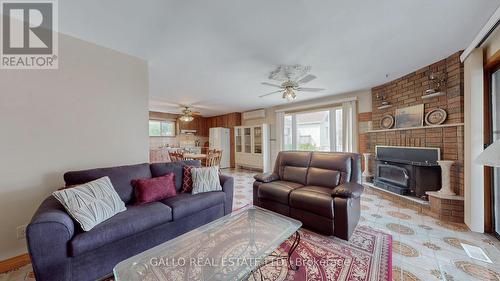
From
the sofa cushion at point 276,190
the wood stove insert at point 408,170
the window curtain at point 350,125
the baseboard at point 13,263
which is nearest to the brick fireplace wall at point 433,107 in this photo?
the wood stove insert at point 408,170

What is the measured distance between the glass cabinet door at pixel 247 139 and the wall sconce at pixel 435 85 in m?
4.70

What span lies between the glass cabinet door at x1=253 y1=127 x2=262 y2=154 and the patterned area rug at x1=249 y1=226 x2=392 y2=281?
4.30m

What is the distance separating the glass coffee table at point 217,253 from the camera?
1.19 metres

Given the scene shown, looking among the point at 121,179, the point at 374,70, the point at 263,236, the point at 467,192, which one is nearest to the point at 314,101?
the point at 374,70

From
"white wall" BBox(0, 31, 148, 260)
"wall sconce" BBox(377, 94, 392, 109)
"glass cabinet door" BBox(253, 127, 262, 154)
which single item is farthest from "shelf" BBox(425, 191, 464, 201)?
"glass cabinet door" BBox(253, 127, 262, 154)

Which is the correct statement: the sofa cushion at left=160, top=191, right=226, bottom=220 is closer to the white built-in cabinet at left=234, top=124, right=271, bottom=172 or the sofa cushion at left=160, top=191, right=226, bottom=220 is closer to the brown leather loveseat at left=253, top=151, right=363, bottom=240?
the brown leather loveseat at left=253, top=151, right=363, bottom=240

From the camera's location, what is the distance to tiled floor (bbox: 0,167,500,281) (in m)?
1.59

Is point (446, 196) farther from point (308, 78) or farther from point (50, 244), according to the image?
point (50, 244)

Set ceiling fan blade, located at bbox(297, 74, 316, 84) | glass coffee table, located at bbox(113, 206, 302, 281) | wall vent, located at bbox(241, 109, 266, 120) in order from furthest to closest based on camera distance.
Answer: wall vent, located at bbox(241, 109, 266, 120) < ceiling fan blade, located at bbox(297, 74, 316, 84) < glass coffee table, located at bbox(113, 206, 302, 281)

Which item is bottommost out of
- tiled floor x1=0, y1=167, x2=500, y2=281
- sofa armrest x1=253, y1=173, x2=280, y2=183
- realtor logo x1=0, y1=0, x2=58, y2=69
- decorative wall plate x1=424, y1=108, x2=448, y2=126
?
tiled floor x1=0, y1=167, x2=500, y2=281

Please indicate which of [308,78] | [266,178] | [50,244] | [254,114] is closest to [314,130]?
[254,114]

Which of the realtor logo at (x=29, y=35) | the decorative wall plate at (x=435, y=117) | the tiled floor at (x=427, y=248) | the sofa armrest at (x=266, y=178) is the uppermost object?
the realtor logo at (x=29, y=35)

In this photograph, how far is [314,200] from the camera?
2.18 metres

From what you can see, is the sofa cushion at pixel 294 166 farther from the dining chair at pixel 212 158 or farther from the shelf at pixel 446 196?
the dining chair at pixel 212 158
